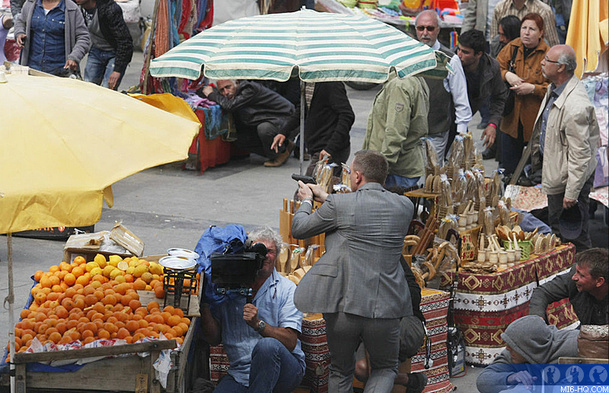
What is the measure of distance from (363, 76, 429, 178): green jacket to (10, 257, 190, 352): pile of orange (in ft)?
9.36

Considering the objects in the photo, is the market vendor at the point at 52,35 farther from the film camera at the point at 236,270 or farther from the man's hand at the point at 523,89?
the film camera at the point at 236,270

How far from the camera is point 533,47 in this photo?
10.6m

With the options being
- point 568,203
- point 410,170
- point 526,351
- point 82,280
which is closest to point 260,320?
point 82,280

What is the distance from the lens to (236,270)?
5250mm

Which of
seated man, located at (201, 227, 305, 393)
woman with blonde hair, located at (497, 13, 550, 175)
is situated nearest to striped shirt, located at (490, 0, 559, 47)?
woman with blonde hair, located at (497, 13, 550, 175)

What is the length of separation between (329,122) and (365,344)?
3.46 metres

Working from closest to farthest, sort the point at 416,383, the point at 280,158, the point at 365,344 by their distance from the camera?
the point at 365,344 → the point at 416,383 → the point at 280,158

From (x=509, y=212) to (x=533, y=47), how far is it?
→ 11.7 feet

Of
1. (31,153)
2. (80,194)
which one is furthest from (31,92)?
(80,194)

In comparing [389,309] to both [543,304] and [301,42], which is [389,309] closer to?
[543,304]

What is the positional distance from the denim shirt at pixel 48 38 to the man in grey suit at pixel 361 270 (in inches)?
251

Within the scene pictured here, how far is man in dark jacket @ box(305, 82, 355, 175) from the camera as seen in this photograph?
820 centimetres

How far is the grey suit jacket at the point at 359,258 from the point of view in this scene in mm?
5016

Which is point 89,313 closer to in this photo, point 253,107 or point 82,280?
point 82,280
